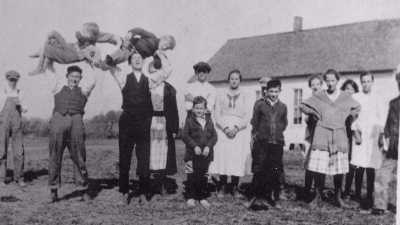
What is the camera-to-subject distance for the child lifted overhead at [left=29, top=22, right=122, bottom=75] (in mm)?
5285

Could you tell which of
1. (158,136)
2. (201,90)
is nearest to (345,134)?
(201,90)

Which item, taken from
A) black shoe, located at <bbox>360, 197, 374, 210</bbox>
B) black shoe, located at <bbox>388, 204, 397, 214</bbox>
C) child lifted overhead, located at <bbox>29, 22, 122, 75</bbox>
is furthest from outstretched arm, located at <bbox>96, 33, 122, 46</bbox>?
black shoe, located at <bbox>388, 204, 397, 214</bbox>

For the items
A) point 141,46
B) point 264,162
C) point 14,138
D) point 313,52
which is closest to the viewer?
point 264,162

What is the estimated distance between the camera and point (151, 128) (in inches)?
193

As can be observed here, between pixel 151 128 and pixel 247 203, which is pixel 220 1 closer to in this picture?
pixel 151 128

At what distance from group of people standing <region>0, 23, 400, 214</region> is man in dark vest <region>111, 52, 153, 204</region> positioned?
0.04ft

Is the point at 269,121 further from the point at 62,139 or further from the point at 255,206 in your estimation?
the point at 62,139

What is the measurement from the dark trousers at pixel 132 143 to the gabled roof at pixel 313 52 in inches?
492

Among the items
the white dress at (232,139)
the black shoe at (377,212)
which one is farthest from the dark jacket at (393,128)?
the white dress at (232,139)

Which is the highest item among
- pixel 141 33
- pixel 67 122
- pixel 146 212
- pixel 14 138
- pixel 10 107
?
pixel 141 33

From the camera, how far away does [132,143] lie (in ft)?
15.7

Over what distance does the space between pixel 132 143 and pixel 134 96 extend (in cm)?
52

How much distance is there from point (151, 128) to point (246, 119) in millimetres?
1107

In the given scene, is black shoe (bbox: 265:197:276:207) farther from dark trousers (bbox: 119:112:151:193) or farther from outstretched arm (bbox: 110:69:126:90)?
outstretched arm (bbox: 110:69:126:90)
